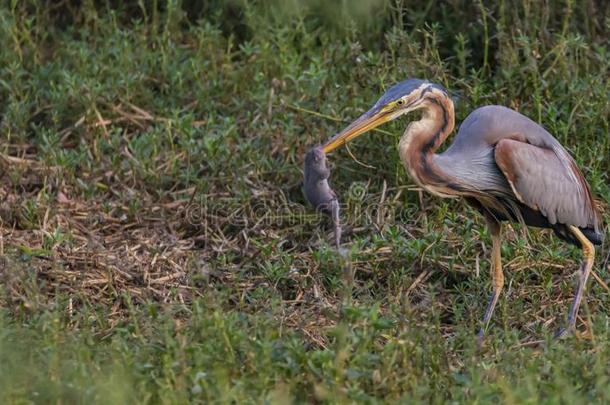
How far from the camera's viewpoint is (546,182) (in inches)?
230

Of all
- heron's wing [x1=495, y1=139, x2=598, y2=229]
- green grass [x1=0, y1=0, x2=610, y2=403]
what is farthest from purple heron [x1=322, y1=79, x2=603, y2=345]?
green grass [x1=0, y1=0, x2=610, y2=403]

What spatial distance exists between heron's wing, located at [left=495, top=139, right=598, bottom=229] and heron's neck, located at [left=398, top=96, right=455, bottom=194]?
0.93 feet

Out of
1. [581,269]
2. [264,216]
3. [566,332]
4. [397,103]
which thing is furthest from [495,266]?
[264,216]

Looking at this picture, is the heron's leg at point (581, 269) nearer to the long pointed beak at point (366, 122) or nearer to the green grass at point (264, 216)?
the green grass at point (264, 216)

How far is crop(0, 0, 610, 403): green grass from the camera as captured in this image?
4691 mm

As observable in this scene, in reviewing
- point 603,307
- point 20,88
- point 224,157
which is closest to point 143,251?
point 224,157

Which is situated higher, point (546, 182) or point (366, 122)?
point (366, 122)

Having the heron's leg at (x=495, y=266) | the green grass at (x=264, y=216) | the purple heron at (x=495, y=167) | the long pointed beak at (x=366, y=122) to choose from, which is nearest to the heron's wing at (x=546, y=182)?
the purple heron at (x=495, y=167)

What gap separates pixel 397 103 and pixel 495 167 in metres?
0.57

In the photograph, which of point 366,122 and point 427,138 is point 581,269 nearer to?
point 427,138

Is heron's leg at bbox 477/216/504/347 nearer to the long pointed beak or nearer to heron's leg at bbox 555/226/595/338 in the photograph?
heron's leg at bbox 555/226/595/338

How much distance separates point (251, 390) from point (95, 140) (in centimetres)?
314

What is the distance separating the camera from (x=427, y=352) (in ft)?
16.2

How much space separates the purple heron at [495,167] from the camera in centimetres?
564
